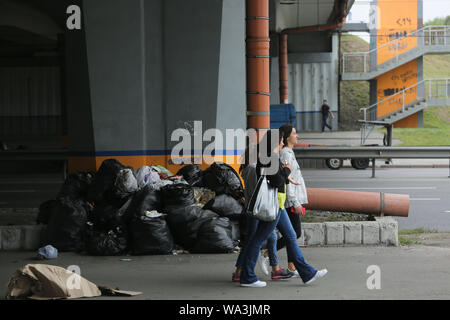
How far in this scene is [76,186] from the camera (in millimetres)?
8758

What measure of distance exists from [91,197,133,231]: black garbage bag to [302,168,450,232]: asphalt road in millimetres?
4752

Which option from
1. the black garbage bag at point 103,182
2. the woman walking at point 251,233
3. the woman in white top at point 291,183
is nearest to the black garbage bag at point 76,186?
the black garbage bag at point 103,182

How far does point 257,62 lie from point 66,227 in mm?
3716

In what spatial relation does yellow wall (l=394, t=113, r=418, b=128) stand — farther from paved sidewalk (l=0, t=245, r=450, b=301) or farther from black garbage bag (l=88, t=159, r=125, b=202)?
black garbage bag (l=88, t=159, r=125, b=202)

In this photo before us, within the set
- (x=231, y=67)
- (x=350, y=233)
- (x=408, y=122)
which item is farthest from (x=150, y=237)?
(x=408, y=122)

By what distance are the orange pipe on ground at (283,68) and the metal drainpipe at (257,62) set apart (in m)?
26.6

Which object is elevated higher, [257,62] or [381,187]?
[257,62]

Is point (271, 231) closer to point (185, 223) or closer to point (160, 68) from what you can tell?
point (185, 223)

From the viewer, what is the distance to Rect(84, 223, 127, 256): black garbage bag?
25.5 ft

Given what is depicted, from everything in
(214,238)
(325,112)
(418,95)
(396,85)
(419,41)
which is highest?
(419,41)

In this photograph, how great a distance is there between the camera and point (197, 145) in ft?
32.9

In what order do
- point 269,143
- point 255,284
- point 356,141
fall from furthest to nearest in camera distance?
point 356,141, point 269,143, point 255,284

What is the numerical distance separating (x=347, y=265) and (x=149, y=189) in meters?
2.89

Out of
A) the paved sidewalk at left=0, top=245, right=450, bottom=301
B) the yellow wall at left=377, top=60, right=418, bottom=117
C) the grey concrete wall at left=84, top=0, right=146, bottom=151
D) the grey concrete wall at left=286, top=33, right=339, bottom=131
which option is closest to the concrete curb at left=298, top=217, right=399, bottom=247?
the paved sidewalk at left=0, top=245, right=450, bottom=301
